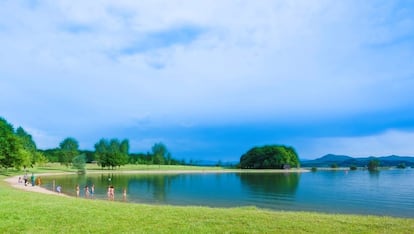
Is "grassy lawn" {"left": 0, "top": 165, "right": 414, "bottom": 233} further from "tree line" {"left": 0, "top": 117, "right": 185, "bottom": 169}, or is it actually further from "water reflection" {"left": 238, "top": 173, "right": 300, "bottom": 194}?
"tree line" {"left": 0, "top": 117, "right": 185, "bottom": 169}

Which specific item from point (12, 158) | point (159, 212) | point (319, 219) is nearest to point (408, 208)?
point (319, 219)

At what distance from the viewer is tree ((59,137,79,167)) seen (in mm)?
155500

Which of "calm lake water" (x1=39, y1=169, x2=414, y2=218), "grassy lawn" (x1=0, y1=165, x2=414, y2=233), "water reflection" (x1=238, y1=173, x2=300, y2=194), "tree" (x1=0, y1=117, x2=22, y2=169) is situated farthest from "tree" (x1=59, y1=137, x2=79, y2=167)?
"grassy lawn" (x1=0, y1=165, x2=414, y2=233)

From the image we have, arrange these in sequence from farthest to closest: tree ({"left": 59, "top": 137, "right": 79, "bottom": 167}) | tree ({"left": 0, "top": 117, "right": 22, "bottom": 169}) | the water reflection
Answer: tree ({"left": 59, "top": 137, "right": 79, "bottom": 167})
tree ({"left": 0, "top": 117, "right": 22, "bottom": 169})
the water reflection

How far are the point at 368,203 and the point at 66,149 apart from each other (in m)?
141

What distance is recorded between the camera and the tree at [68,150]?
156m

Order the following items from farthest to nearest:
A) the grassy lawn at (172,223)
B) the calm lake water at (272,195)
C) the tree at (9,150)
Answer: the tree at (9,150)
the calm lake water at (272,195)
the grassy lawn at (172,223)

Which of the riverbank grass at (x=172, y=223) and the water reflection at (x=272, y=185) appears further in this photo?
the water reflection at (x=272, y=185)

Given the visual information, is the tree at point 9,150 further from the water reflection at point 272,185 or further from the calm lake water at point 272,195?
the water reflection at point 272,185

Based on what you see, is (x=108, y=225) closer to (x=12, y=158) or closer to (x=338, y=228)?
(x=338, y=228)

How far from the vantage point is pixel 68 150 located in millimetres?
161375

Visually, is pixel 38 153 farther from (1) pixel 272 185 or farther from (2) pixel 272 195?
(2) pixel 272 195

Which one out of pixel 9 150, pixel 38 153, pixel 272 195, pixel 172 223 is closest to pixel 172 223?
pixel 172 223

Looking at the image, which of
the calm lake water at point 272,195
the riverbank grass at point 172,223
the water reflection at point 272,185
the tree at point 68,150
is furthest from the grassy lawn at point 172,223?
the tree at point 68,150
